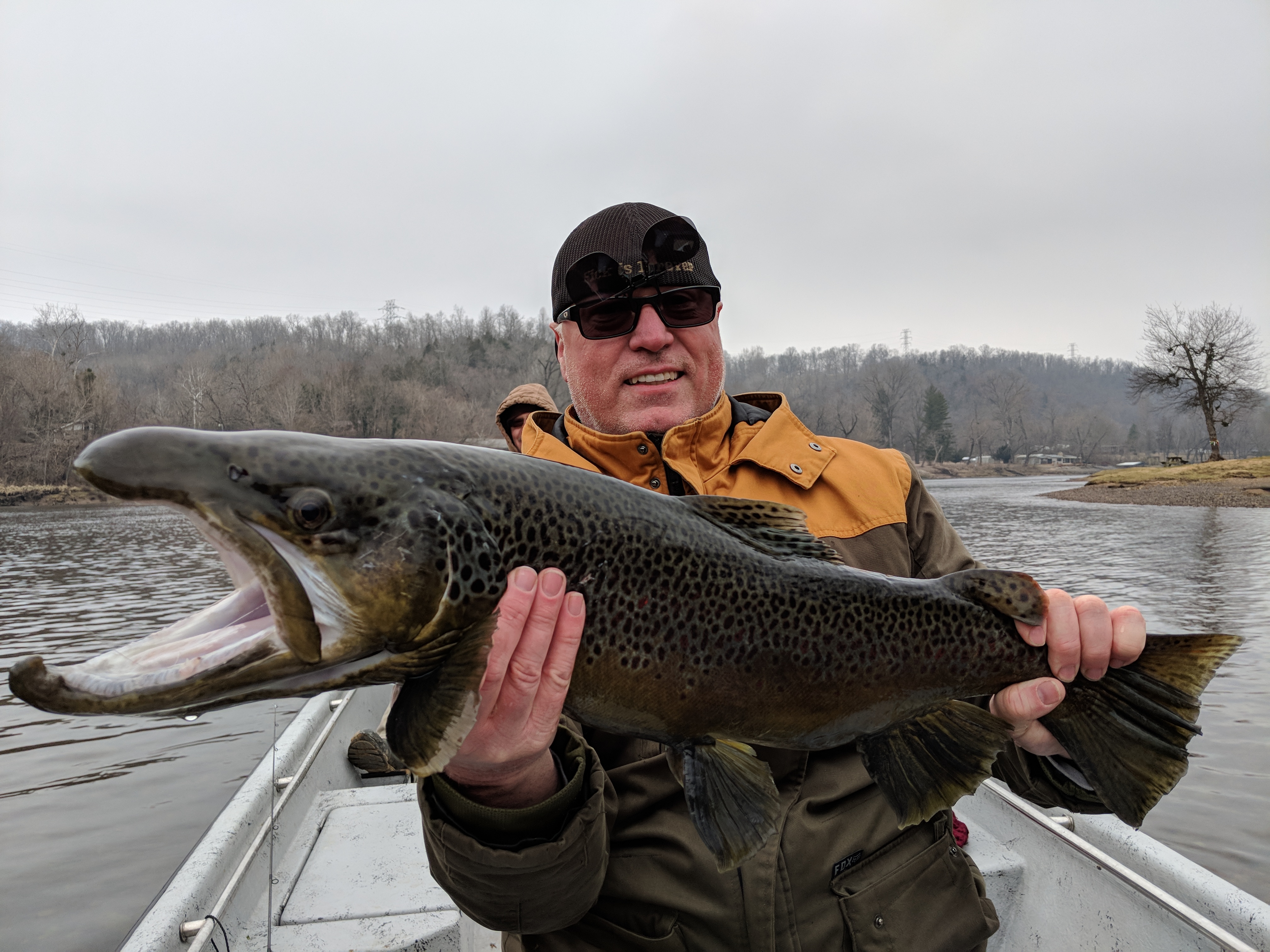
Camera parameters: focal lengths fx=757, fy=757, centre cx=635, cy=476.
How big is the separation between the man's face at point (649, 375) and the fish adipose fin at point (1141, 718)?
176cm

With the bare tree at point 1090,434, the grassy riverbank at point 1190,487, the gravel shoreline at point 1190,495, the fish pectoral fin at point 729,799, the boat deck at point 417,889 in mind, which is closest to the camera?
the fish pectoral fin at point 729,799

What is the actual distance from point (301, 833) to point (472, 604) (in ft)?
12.6

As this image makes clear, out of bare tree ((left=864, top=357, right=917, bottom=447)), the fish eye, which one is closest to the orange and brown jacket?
the fish eye

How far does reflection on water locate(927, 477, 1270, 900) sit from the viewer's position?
22.1 feet

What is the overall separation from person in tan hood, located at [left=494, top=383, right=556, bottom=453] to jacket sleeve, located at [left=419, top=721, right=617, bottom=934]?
4247mm

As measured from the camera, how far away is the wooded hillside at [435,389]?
49.9m

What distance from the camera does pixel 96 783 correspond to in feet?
28.6

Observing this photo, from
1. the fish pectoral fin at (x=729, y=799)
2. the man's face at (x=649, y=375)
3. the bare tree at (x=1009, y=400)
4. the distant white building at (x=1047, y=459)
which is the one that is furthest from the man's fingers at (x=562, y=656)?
the bare tree at (x=1009, y=400)

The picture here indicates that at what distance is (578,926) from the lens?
2520 mm

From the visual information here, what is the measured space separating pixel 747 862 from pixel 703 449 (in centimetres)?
153

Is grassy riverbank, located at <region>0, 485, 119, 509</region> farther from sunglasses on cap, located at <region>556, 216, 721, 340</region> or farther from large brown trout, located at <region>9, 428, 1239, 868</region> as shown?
large brown trout, located at <region>9, 428, 1239, 868</region>

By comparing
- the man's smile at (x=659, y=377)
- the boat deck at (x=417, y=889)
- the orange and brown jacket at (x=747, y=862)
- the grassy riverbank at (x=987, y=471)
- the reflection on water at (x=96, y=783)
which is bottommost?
the grassy riverbank at (x=987, y=471)

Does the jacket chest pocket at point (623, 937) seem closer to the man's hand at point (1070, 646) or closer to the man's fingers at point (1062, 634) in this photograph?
the man's hand at point (1070, 646)

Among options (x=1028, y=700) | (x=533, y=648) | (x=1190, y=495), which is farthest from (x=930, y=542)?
(x=1190, y=495)
